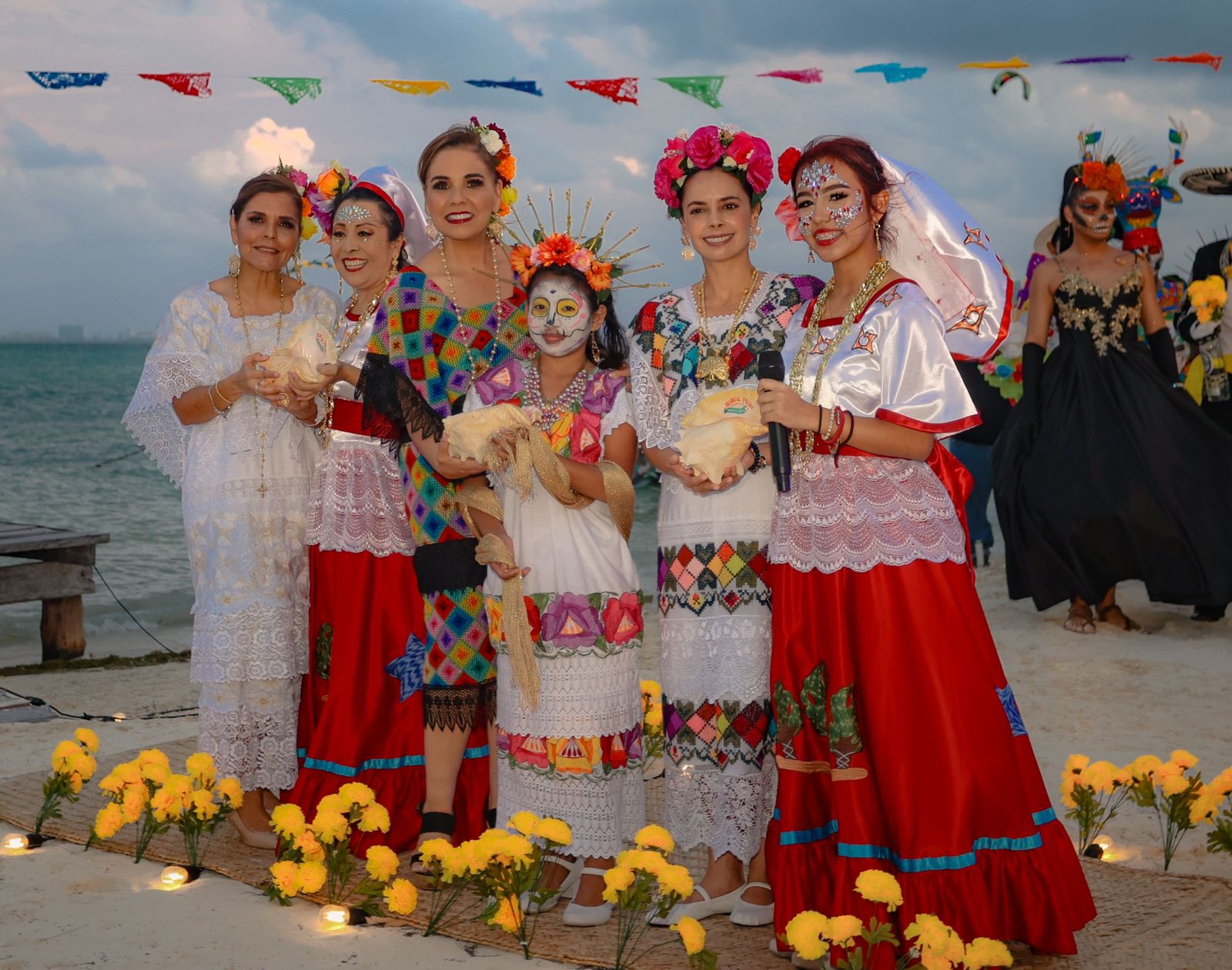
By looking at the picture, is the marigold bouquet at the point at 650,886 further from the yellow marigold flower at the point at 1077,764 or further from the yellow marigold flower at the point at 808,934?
the yellow marigold flower at the point at 1077,764

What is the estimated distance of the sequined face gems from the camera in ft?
15.0

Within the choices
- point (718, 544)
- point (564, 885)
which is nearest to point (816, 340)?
point (718, 544)

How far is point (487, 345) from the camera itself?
4207mm

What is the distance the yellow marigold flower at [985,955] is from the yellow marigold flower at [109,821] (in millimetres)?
2747

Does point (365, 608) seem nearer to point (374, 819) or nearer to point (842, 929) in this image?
point (374, 819)

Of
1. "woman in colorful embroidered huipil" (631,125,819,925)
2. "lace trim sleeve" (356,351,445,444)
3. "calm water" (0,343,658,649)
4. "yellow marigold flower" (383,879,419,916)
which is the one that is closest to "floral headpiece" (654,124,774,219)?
"woman in colorful embroidered huipil" (631,125,819,925)

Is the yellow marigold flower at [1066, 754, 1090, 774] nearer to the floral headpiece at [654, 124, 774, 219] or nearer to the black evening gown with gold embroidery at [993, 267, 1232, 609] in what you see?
the floral headpiece at [654, 124, 774, 219]

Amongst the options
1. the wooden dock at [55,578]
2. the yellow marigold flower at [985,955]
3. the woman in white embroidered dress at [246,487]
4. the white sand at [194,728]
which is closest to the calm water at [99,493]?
the wooden dock at [55,578]

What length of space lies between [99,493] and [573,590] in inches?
859

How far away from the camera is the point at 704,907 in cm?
380

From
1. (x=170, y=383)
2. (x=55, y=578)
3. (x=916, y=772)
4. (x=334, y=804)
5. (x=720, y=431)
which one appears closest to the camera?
(x=916, y=772)

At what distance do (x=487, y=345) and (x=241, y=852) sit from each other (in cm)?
196

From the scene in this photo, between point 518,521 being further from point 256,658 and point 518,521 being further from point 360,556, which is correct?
point 256,658

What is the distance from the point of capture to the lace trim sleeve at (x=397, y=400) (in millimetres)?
4117
